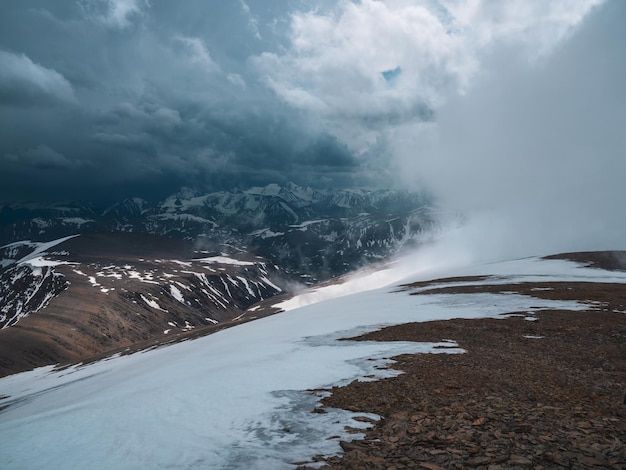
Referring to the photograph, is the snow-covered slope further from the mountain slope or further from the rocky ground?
the mountain slope

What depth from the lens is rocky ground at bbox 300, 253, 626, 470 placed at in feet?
24.0

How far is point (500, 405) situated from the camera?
10172 millimetres

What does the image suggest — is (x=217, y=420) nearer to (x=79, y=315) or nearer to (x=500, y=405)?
(x=500, y=405)

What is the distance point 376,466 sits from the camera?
7.20 m

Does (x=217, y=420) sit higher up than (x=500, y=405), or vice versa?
(x=217, y=420)

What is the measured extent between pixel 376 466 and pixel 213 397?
7209 millimetres

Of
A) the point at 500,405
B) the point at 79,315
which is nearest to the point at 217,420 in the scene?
the point at 500,405

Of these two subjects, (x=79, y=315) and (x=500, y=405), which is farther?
(x=79, y=315)

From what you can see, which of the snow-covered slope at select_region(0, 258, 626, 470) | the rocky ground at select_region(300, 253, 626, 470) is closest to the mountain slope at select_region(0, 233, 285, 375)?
the snow-covered slope at select_region(0, 258, 626, 470)

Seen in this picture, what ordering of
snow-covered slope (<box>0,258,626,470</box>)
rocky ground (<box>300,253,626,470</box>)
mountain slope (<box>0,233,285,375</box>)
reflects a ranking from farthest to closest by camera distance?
mountain slope (<box>0,233,285,375</box>) → snow-covered slope (<box>0,258,626,470</box>) → rocky ground (<box>300,253,626,470</box>)

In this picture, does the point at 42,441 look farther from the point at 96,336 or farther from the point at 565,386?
the point at 96,336

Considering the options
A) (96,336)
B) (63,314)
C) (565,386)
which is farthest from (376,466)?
(63,314)

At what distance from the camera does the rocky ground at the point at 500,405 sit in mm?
7309

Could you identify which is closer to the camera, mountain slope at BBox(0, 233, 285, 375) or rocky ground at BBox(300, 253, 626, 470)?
rocky ground at BBox(300, 253, 626, 470)
